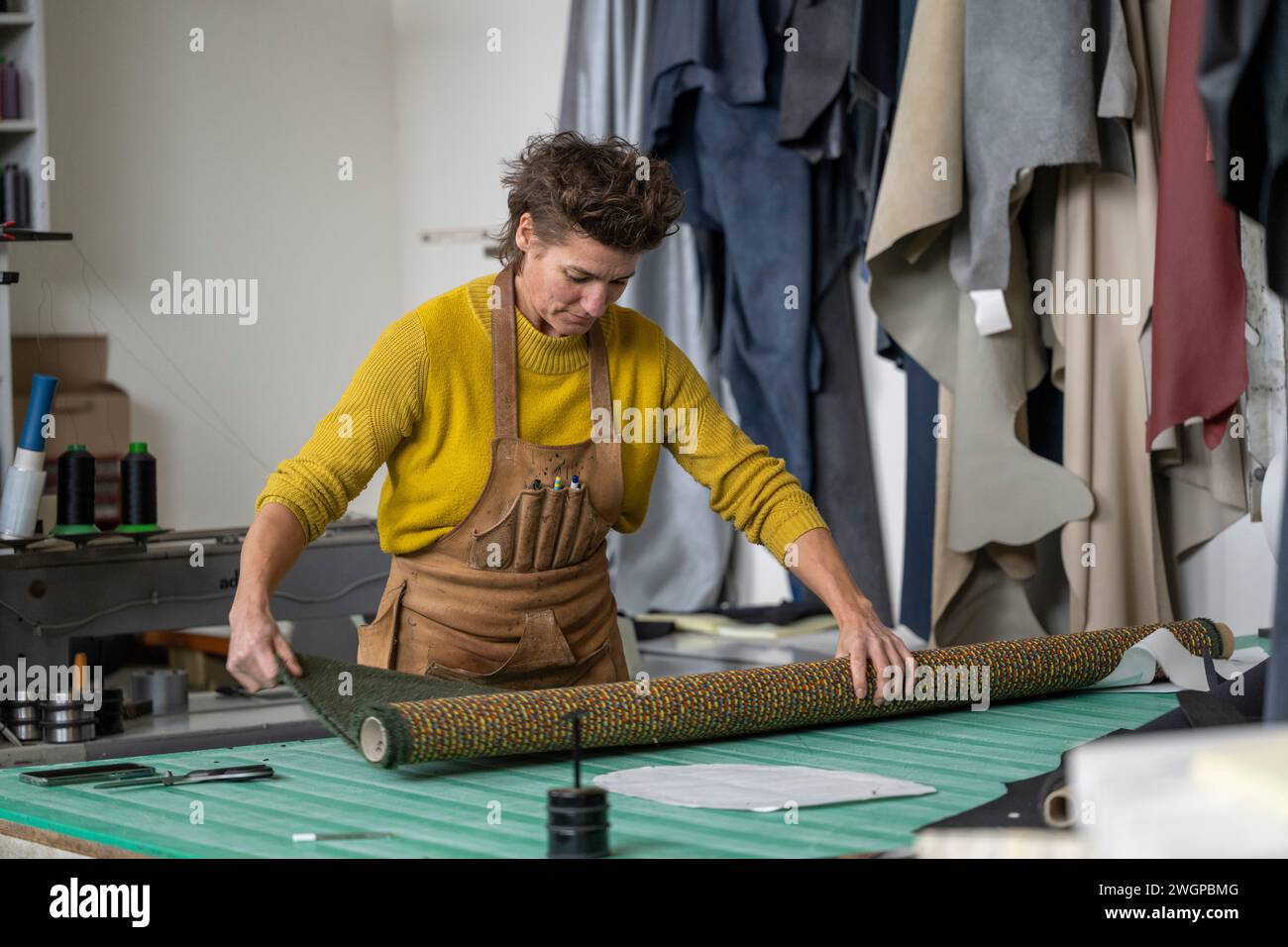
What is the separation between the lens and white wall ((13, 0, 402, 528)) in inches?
183

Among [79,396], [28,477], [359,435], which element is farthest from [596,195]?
[79,396]

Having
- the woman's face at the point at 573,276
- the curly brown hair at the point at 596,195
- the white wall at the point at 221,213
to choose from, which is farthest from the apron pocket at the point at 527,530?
the white wall at the point at 221,213

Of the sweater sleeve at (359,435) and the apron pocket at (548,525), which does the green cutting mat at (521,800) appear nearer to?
the sweater sleeve at (359,435)

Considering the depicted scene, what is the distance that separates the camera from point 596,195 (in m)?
2.10

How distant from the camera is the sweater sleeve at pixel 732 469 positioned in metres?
2.30

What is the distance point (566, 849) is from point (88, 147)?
3.98m

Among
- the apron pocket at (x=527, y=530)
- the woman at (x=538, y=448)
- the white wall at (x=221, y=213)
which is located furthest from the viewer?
the white wall at (x=221, y=213)

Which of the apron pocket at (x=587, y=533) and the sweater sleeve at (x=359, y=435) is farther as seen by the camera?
the apron pocket at (x=587, y=533)

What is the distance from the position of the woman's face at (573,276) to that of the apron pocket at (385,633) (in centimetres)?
47

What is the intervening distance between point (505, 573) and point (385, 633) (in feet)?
0.67

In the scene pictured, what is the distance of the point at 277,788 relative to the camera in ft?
5.29

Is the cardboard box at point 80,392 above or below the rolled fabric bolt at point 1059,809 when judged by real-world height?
above

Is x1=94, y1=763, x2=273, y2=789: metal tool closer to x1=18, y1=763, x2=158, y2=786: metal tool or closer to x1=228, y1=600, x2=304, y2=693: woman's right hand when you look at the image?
x1=18, y1=763, x2=158, y2=786: metal tool

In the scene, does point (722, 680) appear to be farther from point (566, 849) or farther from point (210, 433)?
point (210, 433)
